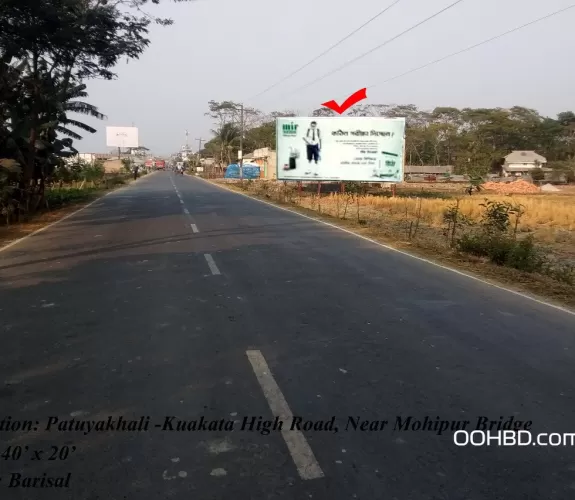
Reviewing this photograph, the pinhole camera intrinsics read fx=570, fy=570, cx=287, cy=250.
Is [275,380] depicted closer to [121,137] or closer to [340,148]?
[340,148]

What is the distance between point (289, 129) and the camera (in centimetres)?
3222

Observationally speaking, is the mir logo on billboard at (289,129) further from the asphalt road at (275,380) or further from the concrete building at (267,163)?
the concrete building at (267,163)

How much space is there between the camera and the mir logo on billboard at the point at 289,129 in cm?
3206

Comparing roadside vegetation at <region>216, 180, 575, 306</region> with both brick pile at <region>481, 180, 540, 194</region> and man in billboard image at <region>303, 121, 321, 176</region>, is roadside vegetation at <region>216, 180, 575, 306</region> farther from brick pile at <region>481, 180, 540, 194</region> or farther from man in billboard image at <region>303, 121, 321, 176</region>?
brick pile at <region>481, 180, 540, 194</region>

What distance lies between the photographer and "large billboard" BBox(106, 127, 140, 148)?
8550 centimetres

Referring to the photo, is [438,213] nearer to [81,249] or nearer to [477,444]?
[81,249]

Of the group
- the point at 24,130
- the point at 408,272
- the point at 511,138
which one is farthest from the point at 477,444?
the point at 511,138

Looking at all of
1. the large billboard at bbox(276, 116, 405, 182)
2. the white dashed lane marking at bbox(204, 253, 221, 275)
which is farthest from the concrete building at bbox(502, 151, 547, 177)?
the white dashed lane marking at bbox(204, 253, 221, 275)

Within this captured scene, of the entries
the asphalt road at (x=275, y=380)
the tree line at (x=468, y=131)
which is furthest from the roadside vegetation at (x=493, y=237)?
the tree line at (x=468, y=131)

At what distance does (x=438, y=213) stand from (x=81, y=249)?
620 inches

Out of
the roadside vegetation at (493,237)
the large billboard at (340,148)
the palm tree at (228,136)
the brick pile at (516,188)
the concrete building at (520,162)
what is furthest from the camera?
A: the palm tree at (228,136)

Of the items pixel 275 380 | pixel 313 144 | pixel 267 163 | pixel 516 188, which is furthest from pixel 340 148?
pixel 267 163

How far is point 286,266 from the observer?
1044 cm

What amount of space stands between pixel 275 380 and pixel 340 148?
93.6 ft
